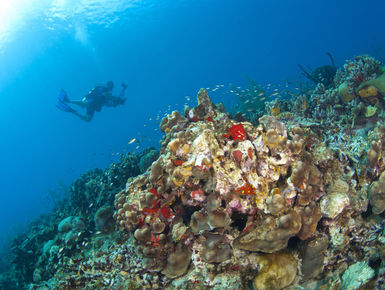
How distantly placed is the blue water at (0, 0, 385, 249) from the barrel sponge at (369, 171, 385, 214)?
245ft

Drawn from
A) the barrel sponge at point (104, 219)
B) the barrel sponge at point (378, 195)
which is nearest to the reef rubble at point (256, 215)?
the barrel sponge at point (378, 195)

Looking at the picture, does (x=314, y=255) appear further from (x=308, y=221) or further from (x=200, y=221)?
(x=200, y=221)

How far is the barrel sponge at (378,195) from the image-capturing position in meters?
3.66

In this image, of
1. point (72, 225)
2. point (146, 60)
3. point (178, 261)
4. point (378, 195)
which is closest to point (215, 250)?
point (178, 261)

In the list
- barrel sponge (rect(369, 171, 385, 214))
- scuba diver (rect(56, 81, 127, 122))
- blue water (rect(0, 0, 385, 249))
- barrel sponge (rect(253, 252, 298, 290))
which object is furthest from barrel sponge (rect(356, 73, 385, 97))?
blue water (rect(0, 0, 385, 249))

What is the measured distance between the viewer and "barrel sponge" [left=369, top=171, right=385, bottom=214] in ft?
12.0

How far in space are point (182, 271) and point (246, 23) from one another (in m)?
136

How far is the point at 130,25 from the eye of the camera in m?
78.2

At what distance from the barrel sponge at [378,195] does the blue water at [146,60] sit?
7476 centimetres

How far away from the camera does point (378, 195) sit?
3.70 metres

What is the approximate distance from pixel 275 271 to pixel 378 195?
222 centimetres

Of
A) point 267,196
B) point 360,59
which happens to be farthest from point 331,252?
point 360,59

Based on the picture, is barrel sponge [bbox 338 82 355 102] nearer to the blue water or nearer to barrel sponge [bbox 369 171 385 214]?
barrel sponge [bbox 369 171 385 214]

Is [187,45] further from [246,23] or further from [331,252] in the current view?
[331,252]
